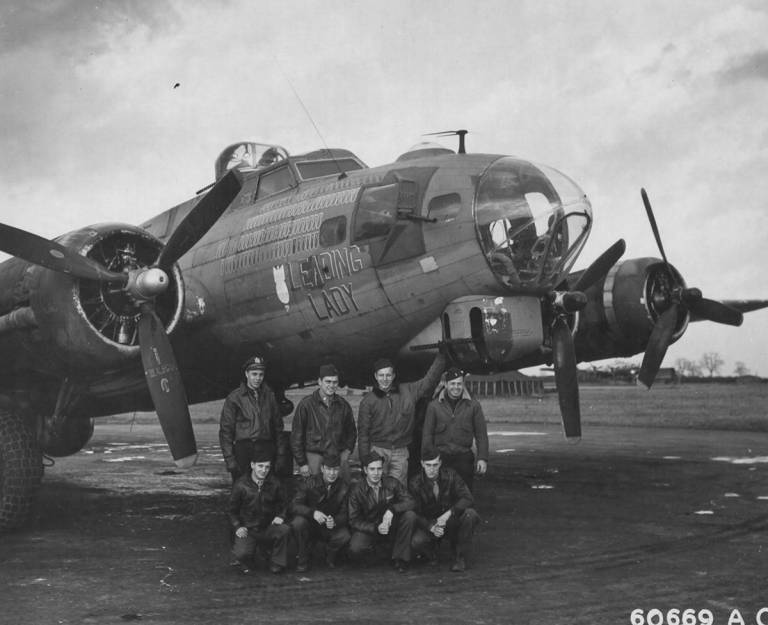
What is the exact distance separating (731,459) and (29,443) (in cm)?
1214

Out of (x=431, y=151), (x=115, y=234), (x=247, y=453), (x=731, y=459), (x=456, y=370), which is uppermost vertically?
(x=431, y=151)

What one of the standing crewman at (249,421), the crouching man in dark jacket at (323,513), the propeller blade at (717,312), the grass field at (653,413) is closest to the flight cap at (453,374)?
the crouching man in dark jacket at (323,513)

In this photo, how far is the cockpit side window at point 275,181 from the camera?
11039 millimetres

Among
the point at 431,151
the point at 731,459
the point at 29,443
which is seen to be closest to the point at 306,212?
the point at 431,151

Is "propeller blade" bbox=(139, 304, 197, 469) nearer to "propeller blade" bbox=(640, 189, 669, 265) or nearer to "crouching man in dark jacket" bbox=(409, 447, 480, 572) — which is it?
"crouching man in dark jacket" bbox=(409, 447, 480, 572)

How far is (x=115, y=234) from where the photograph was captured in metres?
9.19

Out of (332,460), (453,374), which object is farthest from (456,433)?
(332,460)

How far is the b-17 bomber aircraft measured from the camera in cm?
852

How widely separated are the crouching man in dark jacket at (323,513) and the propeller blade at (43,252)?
3.39 m

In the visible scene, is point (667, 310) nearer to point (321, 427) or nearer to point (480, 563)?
point (321, 427)

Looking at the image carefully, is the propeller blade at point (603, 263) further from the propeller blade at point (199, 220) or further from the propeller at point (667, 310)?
the propeller blade at point (199, 220)

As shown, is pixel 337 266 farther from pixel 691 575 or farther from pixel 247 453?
pixel 691 575

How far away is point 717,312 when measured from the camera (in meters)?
13.2

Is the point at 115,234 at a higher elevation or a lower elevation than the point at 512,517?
higher
